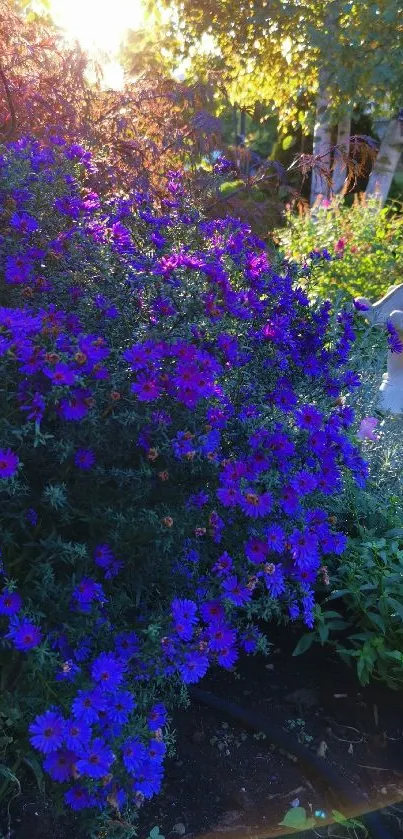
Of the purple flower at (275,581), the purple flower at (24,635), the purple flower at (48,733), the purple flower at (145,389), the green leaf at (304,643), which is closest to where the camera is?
the purple flower at (48,733)

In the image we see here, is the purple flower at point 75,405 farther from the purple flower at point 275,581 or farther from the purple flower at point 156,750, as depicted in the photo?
the purple flower at point 156,750

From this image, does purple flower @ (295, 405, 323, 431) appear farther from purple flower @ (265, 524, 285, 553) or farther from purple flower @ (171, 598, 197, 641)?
purple flower @ (171, 598, 197, 641)

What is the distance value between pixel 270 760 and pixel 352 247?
16.4ft

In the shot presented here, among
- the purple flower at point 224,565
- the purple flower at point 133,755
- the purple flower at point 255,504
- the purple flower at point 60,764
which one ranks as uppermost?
the purple flower at point 255,504

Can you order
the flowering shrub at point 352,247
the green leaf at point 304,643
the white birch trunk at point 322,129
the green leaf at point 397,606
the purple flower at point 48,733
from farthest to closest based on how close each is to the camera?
the white birch trunk at point 322,129 < the flowering shrub at point 352,247 < the green leaf at point 304,643 < the green leaf at point 397,606 < the purple flower at point 48,733

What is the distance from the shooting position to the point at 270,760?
2094mm

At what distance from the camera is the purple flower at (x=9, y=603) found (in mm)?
1535

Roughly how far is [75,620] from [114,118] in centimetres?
303

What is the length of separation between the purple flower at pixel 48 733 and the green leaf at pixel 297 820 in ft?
2.67

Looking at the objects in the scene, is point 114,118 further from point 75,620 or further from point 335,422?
point 75,620

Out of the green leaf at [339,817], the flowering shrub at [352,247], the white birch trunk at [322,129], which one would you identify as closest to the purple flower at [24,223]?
the green leaf at [339,817]

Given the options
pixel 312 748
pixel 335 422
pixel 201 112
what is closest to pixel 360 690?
pixel 312 748

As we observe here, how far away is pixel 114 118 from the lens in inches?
154

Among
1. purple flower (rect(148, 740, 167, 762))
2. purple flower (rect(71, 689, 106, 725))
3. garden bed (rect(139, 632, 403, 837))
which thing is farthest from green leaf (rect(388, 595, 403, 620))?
purple flower (rect(71, 689, 106, 725))
